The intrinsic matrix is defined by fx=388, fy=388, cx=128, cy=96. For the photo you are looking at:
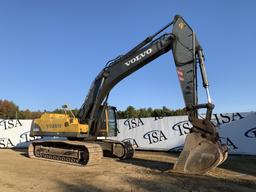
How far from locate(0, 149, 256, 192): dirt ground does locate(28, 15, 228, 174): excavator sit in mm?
649

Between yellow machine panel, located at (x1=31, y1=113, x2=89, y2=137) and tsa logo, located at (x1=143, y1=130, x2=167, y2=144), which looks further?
tsa logo, located at (x1=143, y1=130, x2=167, y2=144)

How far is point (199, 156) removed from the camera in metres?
10.8

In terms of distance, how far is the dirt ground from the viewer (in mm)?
9312

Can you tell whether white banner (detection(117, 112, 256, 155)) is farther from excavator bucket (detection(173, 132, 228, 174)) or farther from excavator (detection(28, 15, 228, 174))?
excavator bucket (detection(173, 132, 228, 174))

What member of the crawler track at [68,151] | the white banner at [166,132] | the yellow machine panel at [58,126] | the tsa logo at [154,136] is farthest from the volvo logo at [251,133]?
the yellow machine panel at [58,126]

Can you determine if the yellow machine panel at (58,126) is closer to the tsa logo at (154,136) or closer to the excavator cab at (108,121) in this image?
the excavator cab at (108,121)

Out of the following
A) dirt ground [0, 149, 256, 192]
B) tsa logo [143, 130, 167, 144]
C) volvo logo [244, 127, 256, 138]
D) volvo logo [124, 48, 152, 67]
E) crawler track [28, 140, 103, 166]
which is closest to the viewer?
dirt ground [0, 149, 256, 192]

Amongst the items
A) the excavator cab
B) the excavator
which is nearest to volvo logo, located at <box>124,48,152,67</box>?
the excavator

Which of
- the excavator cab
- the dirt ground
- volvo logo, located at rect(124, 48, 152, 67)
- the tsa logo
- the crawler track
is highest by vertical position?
volvo logo, located at rect(124, 48, 152, 67)

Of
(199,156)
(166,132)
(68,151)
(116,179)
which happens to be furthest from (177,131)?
(116,179)

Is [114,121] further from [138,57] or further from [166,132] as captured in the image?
[166,132]

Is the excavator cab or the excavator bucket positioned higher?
the excavator cab

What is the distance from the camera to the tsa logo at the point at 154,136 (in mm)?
21812

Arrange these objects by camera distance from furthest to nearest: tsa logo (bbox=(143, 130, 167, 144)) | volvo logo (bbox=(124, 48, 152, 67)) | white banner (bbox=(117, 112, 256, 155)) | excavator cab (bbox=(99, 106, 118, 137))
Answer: tsa logo (bbox=(143, 130, 167, 144))
white banner (bbox=(117, 112, 256, 155))
excavator cab (bbox=(99, 106, 118, 137))
volvo logo (bbox=(124, 48, 152, 67))
